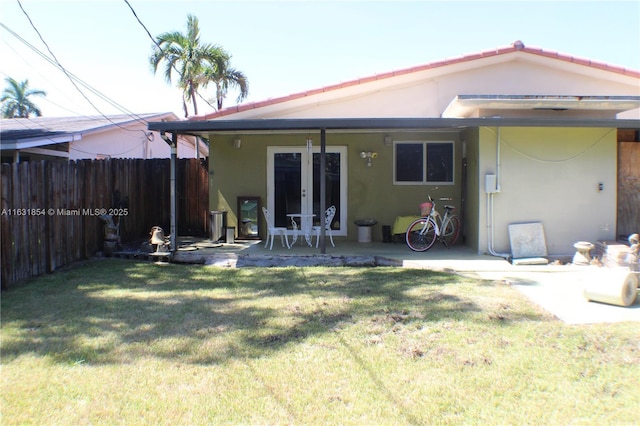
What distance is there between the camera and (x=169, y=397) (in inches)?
123

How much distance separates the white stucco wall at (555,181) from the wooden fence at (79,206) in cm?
681

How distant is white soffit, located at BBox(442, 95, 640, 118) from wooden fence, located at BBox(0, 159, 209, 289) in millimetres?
6522

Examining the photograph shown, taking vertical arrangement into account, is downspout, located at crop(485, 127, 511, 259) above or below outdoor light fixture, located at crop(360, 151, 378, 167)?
below

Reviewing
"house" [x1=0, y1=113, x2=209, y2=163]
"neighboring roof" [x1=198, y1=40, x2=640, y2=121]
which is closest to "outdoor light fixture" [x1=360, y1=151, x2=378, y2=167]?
"neighboring roof" [x1=198, y1=40, x2=640, y2=121]

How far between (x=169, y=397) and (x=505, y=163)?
6.94 metres

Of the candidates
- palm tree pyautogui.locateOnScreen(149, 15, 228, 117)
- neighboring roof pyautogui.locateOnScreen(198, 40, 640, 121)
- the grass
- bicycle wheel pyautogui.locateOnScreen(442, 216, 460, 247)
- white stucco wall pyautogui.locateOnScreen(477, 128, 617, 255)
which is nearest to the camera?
the grass

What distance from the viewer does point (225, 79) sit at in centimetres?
2019

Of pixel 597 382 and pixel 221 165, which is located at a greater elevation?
pixel 221 165

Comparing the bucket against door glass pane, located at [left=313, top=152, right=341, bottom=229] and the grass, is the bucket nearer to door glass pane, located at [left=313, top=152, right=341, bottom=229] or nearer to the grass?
door glass pane, located at [left=313, top=152, right=341, bottom=229]

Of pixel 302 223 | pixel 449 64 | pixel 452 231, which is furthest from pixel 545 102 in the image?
pixel 302 223

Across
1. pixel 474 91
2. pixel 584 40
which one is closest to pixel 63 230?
pixel 474 91

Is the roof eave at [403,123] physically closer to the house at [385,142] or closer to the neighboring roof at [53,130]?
the house at [385,142]

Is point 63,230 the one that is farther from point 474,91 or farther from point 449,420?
point 474,91

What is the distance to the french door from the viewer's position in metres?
9.88
